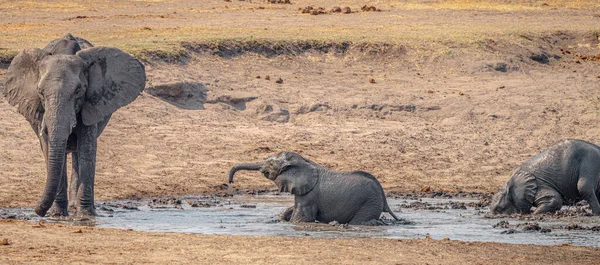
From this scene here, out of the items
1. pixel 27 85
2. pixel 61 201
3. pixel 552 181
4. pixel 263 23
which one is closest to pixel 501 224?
pixel 552 181

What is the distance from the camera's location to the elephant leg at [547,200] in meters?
16.5

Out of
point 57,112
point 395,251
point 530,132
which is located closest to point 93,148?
point 57,112

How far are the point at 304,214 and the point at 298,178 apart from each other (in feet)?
1.68

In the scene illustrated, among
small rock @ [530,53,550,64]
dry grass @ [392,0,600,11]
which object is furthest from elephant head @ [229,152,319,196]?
dry grass @ [392,0,600,11]

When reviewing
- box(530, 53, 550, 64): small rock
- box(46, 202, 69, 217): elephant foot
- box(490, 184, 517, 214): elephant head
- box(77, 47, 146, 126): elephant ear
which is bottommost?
box(490, 184, 517, 214): elephant head

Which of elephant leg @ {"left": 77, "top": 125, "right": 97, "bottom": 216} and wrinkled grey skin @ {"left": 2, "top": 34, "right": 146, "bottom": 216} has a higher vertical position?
wrinkled grey skin @ {"left": 2, "top": 34, "right": 146, "bottom": 216}

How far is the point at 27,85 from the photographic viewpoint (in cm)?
1550

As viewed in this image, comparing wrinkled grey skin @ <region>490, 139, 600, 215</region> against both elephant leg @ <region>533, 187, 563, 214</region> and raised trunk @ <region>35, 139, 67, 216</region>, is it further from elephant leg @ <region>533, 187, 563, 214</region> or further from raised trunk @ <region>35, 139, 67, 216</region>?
raised trunk @ <region>35, 139, 67, 216</region>

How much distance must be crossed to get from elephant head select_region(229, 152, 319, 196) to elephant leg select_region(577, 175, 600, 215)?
3851 millimetres

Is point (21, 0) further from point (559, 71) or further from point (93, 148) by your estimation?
point (93, 148)

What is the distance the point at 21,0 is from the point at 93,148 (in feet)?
85.9

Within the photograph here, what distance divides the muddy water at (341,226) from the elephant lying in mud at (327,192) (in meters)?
0.31

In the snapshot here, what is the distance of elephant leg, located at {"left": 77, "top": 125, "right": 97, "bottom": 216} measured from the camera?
51.3ft

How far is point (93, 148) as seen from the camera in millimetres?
15875
